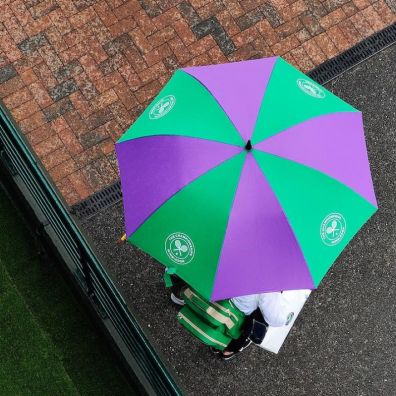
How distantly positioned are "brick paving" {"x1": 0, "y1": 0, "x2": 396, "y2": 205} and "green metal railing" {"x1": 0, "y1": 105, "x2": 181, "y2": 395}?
0.50 meters

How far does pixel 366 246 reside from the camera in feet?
19.5

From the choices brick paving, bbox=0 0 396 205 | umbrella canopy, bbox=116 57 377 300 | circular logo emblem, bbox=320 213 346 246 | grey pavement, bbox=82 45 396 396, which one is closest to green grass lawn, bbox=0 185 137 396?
grey pavement, bbox=82 45 396 396

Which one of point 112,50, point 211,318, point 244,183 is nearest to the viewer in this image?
point 244,183

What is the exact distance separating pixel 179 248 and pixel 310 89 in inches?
52.1

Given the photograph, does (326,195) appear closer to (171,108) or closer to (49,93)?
(171,108)

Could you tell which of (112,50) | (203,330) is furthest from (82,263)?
(112,50)

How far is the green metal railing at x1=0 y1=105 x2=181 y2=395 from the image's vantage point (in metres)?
4.74

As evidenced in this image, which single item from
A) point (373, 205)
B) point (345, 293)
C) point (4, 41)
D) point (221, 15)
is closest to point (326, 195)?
point (373, 205)

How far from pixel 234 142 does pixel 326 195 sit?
637 mm

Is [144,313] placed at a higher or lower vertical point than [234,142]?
lower

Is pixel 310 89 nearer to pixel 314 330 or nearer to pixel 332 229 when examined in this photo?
pixel 332 229

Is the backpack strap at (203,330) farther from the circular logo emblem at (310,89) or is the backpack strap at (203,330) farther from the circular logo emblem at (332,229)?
the circular logo emblem at (310,89)

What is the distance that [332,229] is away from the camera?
14.1 feet

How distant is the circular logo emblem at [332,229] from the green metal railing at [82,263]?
1391 millimetres
